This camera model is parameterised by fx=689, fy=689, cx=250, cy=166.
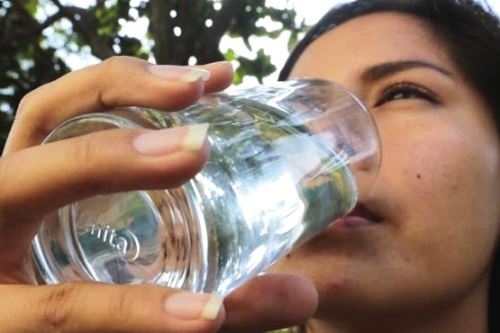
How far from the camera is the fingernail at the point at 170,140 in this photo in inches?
19.6

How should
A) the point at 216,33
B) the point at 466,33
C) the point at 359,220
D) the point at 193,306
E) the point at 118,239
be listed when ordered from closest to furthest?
1. the point at 193,306
2. the point at 118,239
3. the point at 359,220
4. the point at 466,33
5. the point at 216,33

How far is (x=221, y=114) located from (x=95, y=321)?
218 mm

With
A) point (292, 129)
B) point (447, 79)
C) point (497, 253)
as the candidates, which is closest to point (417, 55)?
point (447, 79)

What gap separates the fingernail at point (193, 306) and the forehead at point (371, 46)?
0.65m

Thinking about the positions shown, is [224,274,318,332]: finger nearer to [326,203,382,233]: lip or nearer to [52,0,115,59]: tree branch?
[326,203,382,233]: lip

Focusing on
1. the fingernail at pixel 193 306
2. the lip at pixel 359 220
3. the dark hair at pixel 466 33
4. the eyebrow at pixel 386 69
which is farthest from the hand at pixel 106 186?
the dark hair at pixel 466 33

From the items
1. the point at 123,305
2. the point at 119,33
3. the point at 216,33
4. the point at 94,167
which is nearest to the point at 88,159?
the point at 94,167

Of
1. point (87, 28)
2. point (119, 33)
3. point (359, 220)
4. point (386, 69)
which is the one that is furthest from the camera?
point (119, 33)

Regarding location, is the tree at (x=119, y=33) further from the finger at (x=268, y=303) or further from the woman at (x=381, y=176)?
the finger at (x=268, y=303)

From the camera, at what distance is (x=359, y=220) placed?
940mm

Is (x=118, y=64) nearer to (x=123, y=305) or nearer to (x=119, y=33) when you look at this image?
(x=123, y=305)

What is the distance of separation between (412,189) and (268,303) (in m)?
0.35

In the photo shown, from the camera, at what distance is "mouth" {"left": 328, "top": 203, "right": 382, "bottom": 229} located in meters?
0.94

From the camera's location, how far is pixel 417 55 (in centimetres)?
111
